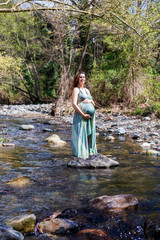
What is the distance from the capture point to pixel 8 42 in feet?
94.4

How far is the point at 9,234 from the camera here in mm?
2684

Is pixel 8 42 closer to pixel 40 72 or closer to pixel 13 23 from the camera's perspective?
pixel 13 23

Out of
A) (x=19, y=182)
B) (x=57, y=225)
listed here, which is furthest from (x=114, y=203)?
(x=19, y=182)

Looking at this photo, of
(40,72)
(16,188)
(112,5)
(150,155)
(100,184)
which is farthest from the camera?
(40,72)

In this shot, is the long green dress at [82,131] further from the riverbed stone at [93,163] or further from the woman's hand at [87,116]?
the riverbed stone at [93,163]

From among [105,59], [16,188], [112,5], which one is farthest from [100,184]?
[105,59]

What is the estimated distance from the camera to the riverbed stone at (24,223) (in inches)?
117

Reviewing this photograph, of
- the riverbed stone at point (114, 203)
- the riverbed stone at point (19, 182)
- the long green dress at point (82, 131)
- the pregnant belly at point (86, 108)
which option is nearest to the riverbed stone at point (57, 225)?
the riverbed stone at point (114, 203)

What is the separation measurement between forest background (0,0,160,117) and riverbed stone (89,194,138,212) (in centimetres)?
698

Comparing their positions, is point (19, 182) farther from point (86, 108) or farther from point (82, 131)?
point (86, 108)

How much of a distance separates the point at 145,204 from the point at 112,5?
7.74 meters

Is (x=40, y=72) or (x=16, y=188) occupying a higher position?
(x=40, y=72)

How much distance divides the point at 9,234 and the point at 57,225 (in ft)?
1.96

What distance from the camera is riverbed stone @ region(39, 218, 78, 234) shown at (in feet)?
9.90
